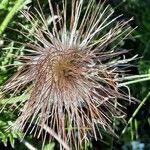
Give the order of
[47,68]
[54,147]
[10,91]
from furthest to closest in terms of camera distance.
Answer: [54,147], [10,91], [47,68]

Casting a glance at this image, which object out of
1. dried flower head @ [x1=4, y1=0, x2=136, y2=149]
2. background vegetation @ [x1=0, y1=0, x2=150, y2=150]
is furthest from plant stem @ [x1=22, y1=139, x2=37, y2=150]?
dried flower head @ [x1=4, y1=0, x2=136, y2=149]

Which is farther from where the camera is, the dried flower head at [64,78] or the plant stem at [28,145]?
the plant stem at [28,145]

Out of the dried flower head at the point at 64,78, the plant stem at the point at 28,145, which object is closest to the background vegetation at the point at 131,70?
the plant stem at the point at 28,145

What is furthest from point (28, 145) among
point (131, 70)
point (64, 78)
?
point (131, 70)

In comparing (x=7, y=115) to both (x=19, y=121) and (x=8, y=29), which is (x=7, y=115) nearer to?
(x=19, y=121)

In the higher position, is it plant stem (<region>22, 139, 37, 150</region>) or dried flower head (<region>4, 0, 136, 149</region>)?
dried flower head (<region>4, 0, 136, 149</region>)

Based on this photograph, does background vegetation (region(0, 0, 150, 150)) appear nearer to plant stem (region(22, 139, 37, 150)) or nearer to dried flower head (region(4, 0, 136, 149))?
plant stem (region(22, 139, 37, 150))

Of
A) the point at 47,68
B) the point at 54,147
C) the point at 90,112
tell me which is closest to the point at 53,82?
the point at 47,68

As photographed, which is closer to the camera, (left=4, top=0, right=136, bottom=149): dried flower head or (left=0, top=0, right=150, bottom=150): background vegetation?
(left=4, top=0, right=136, bottom=149): dried flower head

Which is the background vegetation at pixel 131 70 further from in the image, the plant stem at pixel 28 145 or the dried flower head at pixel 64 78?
the dried flower head at pixel 64 78
